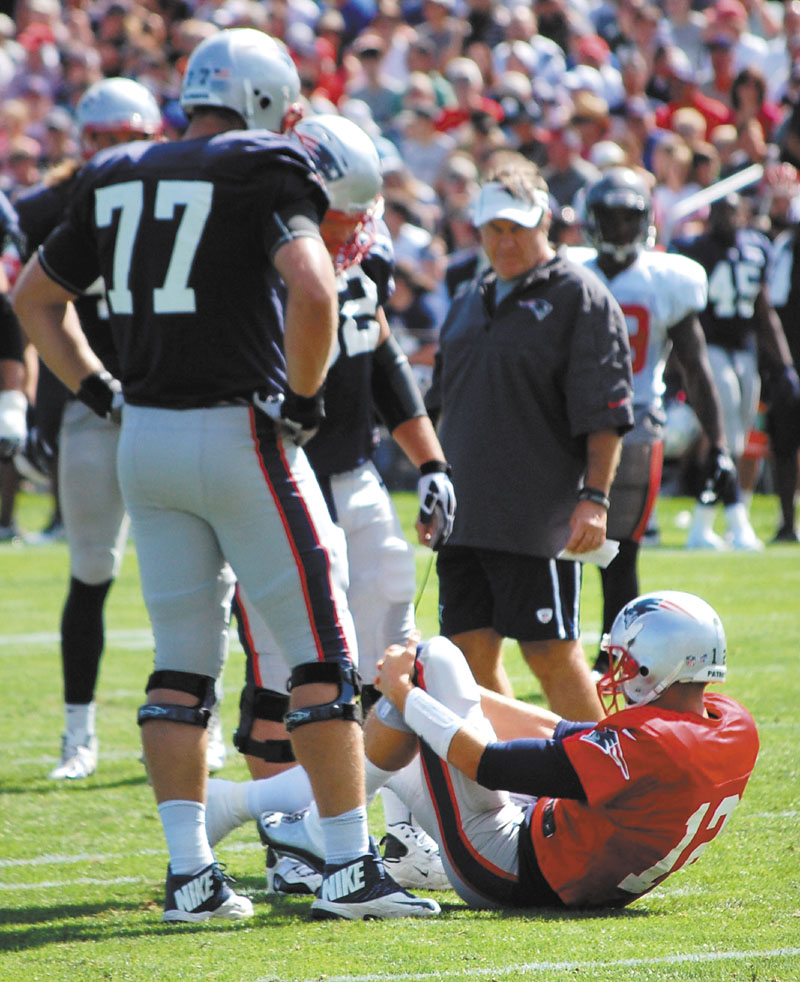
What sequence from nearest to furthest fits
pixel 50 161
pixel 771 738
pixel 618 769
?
pixel 618 769, pixel 771 738, pixel 50 161

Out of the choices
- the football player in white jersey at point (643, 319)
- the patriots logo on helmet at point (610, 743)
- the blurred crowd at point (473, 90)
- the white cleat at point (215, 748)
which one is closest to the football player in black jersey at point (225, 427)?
the patriots logo on helmet at point (610, 743)

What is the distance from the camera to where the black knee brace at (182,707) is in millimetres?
3541

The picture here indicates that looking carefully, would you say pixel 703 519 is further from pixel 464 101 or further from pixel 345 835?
pixel 345 835

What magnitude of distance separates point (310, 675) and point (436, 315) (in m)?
9.79

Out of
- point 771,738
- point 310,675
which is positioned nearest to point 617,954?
point 310,675

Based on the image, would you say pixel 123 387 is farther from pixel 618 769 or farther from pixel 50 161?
pixel 50 161

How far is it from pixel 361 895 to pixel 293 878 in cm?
41

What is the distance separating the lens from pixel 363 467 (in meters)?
4.51

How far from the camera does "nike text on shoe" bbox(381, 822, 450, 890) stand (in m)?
3.96

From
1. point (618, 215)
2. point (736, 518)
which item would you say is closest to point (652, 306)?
point (618, 215)

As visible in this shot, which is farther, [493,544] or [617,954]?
[493,544]

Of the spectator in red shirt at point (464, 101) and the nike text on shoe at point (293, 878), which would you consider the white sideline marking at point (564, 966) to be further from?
the spectator in red shirt at point (464, 101)

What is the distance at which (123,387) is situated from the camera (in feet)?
12.0

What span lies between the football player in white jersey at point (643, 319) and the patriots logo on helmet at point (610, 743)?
2476 millimetres
